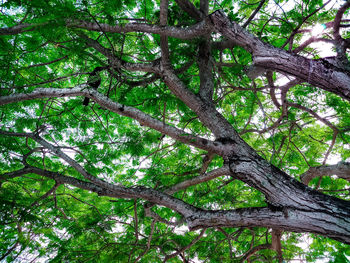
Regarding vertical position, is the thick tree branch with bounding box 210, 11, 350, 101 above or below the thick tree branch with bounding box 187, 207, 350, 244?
above

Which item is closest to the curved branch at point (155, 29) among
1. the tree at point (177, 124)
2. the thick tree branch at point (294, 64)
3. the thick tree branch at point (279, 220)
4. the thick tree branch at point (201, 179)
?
the tree at point (177, 124)

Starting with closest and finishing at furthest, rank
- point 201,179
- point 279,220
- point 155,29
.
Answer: point 279,220, point 155,29, point 201,179

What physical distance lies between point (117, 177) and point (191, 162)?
2077mm

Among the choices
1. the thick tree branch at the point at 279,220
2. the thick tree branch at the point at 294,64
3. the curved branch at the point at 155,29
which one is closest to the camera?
the thick tree branch at the point at 279,220

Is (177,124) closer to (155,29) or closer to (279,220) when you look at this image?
(155,29)

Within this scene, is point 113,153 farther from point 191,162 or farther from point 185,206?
point 185,206

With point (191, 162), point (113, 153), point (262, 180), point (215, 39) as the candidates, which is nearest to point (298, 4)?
point (215, 39)

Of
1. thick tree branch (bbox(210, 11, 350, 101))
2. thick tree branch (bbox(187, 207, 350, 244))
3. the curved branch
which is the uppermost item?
the curved branch

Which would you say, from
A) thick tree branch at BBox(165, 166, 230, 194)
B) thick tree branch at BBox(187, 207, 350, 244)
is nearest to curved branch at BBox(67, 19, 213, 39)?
thick tree branch at BBox(165, 166, 230, 194)

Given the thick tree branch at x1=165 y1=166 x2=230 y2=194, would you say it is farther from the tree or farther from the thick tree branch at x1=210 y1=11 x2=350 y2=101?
the thick tree branch at x1=210 y1=11 x2=350 y2=101

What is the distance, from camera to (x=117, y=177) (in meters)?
5.40

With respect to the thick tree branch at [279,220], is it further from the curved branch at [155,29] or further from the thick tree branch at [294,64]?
the curved branch at [155,29]

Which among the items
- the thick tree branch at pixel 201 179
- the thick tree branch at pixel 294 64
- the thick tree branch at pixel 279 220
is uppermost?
the thick tree branch at pixel 294 64

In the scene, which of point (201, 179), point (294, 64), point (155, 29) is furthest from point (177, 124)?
point (294, 64)
